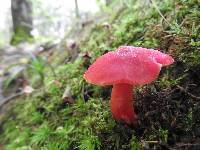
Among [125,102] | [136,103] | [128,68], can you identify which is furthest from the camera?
[136,103]

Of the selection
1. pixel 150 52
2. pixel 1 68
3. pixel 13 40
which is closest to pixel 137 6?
pixel 150 52

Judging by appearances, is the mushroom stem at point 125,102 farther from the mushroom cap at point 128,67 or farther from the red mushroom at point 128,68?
the mushroom cap at point 128,67

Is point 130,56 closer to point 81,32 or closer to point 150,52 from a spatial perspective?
point 150,52

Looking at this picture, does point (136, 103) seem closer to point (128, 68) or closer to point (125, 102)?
point (125, 102)

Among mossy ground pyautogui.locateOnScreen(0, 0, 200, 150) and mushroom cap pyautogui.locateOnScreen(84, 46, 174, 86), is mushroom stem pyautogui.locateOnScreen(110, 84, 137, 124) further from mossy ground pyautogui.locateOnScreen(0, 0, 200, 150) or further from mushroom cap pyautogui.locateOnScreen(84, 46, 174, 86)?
mushroom cap pyautogui.locateOnScreen(84, 46, 174, 86)

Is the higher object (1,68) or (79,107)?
(79,107)

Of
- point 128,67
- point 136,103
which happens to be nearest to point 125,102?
point 136,103
